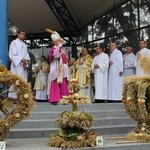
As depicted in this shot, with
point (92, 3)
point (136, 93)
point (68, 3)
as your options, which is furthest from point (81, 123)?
point (68, 3)

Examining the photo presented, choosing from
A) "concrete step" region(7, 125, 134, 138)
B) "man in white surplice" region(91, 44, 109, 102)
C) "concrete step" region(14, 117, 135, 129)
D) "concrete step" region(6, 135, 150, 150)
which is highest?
"man in white surplice" region(91, 44, 109, 102)

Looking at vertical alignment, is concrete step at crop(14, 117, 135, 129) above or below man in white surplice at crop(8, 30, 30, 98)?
below

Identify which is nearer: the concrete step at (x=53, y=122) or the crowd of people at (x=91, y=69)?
the concrete step at (x=53, y=122)

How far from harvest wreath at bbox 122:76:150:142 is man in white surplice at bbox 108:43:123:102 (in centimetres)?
465

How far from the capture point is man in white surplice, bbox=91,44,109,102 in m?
10.6

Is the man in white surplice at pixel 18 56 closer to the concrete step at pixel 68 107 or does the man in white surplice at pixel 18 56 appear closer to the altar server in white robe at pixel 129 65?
the concrete step at pixel 68 107

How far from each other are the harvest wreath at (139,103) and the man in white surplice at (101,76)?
4.68 meters

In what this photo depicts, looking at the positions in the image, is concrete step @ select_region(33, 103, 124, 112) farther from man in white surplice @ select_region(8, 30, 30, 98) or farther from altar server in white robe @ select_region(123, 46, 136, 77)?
altar server in white robe @ select_region(123, 46, 136, 77)

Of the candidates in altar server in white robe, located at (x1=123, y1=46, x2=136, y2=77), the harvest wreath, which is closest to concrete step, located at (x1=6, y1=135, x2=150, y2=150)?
the harvest wreath

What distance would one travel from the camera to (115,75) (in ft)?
34.9

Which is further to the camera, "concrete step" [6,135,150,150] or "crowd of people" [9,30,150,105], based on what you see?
"crowd of people" [9,30,150,105]

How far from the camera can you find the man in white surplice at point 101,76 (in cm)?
1063

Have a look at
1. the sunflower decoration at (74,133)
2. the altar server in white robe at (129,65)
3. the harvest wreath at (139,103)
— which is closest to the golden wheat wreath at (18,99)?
the sunflower decoration at (74,133)

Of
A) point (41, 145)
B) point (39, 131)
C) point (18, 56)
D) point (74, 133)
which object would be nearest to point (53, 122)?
point (39, 131)
